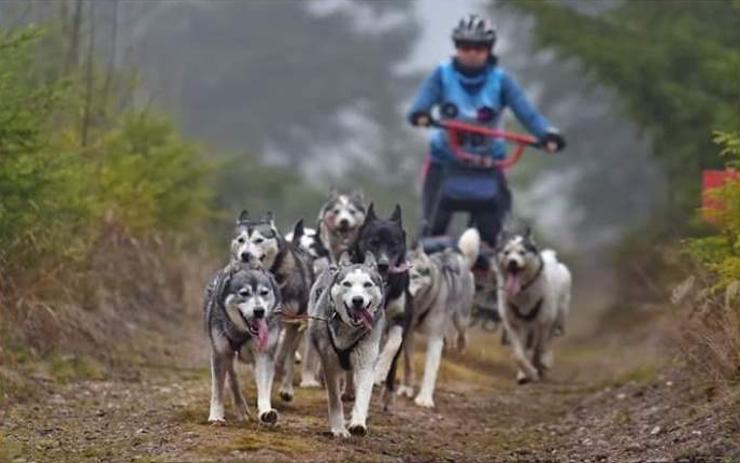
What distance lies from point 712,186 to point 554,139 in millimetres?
1727

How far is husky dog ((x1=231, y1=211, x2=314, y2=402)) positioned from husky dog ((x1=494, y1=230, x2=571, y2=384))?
299 cm

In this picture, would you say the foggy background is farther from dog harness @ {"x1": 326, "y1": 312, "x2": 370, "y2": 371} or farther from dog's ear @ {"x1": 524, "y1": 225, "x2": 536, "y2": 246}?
dog harness @ {"x1": 326, "y1": 312, "x2": 370, "y2": 371}

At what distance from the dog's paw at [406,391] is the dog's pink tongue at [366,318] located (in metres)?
2.69

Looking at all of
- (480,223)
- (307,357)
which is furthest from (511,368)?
(307,357)

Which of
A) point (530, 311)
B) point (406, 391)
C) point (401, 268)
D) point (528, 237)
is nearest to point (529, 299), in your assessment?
point (530, 311)

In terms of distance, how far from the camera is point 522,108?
12266 mm

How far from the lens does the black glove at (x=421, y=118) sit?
466 inches

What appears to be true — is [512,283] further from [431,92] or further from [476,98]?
[431,92]

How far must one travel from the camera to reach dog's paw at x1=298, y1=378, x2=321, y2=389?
9708 mm

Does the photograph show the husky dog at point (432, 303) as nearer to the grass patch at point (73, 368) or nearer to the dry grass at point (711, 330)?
the dry grass at point (711, 330)

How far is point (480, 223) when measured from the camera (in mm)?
12344

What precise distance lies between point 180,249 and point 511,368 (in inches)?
138

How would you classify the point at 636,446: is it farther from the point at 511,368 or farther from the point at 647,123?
Answer: the point at 647,123

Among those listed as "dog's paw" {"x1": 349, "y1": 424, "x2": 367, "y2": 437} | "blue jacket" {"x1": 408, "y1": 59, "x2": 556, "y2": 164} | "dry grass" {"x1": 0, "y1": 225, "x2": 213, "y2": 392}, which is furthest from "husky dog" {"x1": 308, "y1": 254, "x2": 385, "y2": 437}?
"blue jacket" {"x1": 408, "y1": 59, "x2": 556, "y2": 164}
